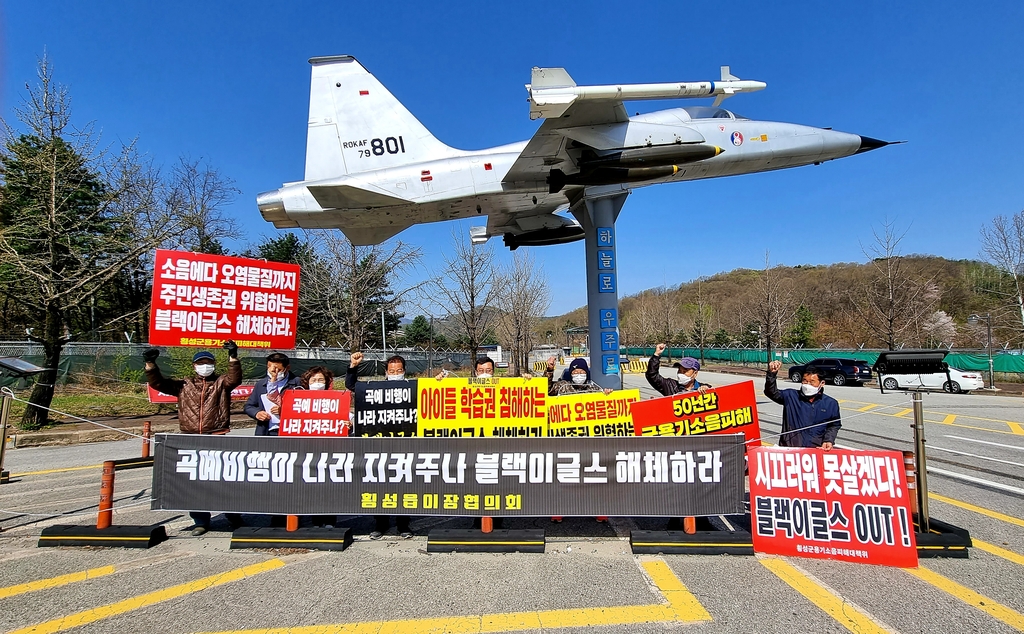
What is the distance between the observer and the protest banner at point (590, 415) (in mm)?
5270

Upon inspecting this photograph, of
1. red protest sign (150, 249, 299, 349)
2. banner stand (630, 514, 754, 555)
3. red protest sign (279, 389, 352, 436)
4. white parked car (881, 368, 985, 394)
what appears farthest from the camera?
white parked car (881, 368, 985, 394)

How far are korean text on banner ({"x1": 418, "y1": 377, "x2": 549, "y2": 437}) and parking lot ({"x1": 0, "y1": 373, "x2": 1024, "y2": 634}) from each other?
1.10 meters

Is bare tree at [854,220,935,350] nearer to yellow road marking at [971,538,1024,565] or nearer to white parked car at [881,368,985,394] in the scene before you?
white parked car at [881,368,985,394]

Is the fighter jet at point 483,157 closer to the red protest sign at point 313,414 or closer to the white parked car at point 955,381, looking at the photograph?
the red protest sign at point 313,414

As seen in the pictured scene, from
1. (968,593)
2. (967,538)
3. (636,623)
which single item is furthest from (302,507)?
(967,538)

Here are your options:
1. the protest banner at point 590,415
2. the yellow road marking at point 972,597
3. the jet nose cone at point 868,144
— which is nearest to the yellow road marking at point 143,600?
the protest banner at point 590,415

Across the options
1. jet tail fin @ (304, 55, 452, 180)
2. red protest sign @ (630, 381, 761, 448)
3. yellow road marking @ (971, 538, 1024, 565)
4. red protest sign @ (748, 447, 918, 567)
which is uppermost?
jet tail fin @ (304, 55, 452, 180)

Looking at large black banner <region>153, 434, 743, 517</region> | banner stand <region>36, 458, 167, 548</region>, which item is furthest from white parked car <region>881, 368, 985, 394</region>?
banner stand <region>36, 458, 167, 548</region>

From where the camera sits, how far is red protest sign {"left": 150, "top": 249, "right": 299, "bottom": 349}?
9.74 meters

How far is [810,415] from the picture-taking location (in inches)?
202

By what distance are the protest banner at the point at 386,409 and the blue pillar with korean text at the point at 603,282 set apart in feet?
18.8

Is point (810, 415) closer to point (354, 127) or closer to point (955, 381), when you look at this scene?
point (354, 127)

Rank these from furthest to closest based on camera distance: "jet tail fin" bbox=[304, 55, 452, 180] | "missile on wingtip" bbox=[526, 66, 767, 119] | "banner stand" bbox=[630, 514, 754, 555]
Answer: "jet tail fin" bbox=[304, 55, 452, 180]
"missile on wingtip" bbox=[526, 66, 767, 119]
"banner stand" bbox=[630, 514, 754, 555]

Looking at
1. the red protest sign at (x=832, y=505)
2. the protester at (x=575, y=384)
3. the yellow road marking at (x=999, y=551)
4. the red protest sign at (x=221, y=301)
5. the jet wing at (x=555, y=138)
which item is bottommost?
the yellow road marking at (x=999, y=551)
